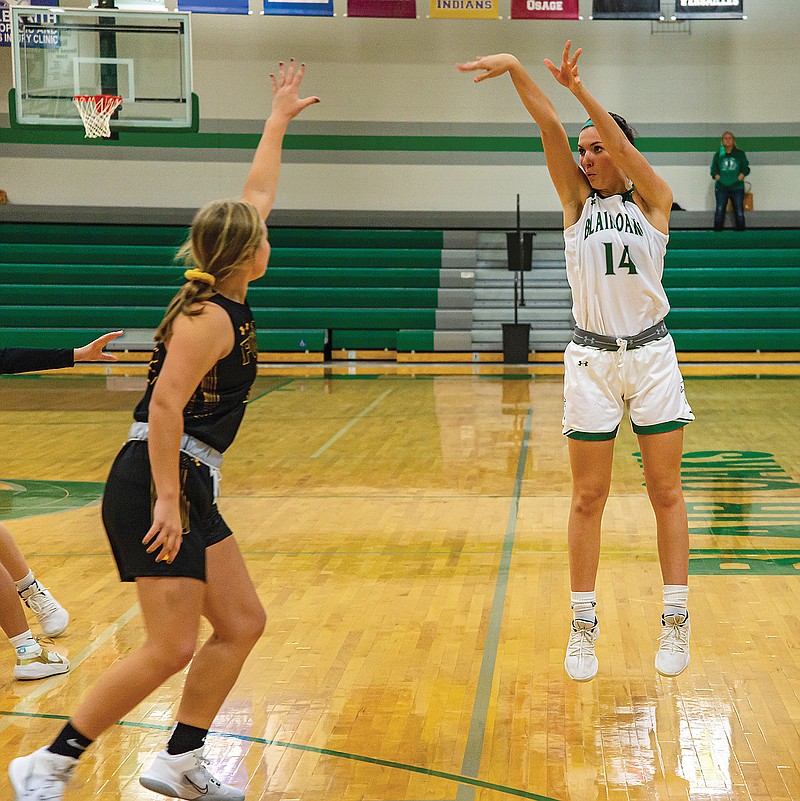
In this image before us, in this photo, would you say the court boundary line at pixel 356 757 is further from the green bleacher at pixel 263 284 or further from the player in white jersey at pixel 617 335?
the green bleacher at pixel 263 284

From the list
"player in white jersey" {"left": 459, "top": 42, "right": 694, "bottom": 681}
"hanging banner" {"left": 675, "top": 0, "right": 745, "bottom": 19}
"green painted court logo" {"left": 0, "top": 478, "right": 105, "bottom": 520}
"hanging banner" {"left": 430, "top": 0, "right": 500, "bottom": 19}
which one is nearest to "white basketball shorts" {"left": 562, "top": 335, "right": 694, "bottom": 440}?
"player in white jersey" {"left": 459, "top": 42, "right": 694, "bottom": 681}

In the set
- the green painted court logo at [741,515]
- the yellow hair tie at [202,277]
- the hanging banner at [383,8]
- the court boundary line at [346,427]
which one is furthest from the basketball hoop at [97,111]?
the yellow hair tie at [202,277]

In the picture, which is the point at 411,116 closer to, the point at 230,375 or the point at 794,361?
the point at 794,361

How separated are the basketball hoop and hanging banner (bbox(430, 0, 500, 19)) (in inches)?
211

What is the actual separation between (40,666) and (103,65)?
8.97m

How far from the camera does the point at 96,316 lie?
15.9 meters

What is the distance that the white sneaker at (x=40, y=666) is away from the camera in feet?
12.4

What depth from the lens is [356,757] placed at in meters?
3.11

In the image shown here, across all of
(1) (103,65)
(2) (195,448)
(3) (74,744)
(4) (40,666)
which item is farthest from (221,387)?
(1) (103,65)

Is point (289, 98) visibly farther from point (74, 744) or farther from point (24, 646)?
point (24, 646)

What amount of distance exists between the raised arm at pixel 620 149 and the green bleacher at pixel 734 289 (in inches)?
474

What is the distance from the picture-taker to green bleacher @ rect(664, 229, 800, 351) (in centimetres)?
1540

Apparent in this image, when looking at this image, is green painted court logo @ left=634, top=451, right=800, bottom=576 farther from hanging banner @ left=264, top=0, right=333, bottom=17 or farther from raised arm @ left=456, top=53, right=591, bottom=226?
hanging banner @ left=264, top=0, right=333, bottom=17

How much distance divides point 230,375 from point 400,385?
10538 mm
